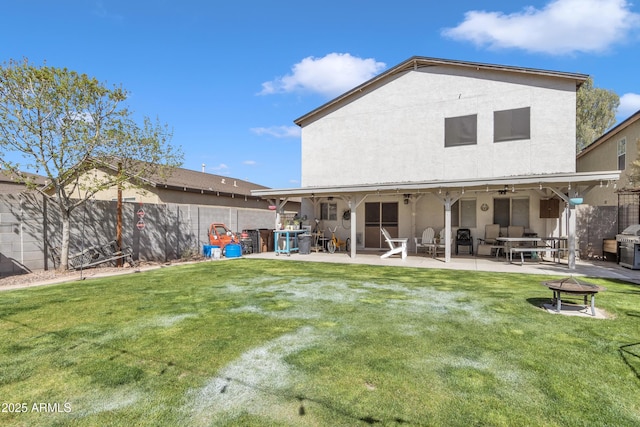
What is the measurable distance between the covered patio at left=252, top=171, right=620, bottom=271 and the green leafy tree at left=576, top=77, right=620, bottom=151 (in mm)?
17499

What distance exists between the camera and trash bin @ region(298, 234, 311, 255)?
1304cm

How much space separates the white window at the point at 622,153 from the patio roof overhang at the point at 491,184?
15.1 feet

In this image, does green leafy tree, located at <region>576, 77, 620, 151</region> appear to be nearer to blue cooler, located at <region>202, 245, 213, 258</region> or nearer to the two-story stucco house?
the two-story stucco house

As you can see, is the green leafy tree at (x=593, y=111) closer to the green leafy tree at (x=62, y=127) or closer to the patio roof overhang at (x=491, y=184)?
the patio roof overhang at (x=491, y=184)

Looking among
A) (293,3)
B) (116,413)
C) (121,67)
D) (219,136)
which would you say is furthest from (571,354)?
(219,136)

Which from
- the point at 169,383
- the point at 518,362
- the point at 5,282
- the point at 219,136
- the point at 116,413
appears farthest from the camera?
the point at 219,136

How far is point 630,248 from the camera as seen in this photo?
9.11 meters

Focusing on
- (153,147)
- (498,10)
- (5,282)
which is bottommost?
(5,282)

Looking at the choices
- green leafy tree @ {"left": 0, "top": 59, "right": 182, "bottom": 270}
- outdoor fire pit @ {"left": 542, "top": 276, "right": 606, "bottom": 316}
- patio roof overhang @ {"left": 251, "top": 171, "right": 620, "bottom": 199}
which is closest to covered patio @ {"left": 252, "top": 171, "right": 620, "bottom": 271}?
patio roof overhang @ {"left": 251, "top": 171, "right": 620, "bottom": 199}

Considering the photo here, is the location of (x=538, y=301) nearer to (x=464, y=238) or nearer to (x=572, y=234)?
(x=572, y=234)

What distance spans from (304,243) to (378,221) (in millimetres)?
3520

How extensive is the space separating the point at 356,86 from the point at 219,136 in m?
11.6

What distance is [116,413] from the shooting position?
8.03 feet

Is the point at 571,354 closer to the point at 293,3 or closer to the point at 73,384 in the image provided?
the point at 73,384
